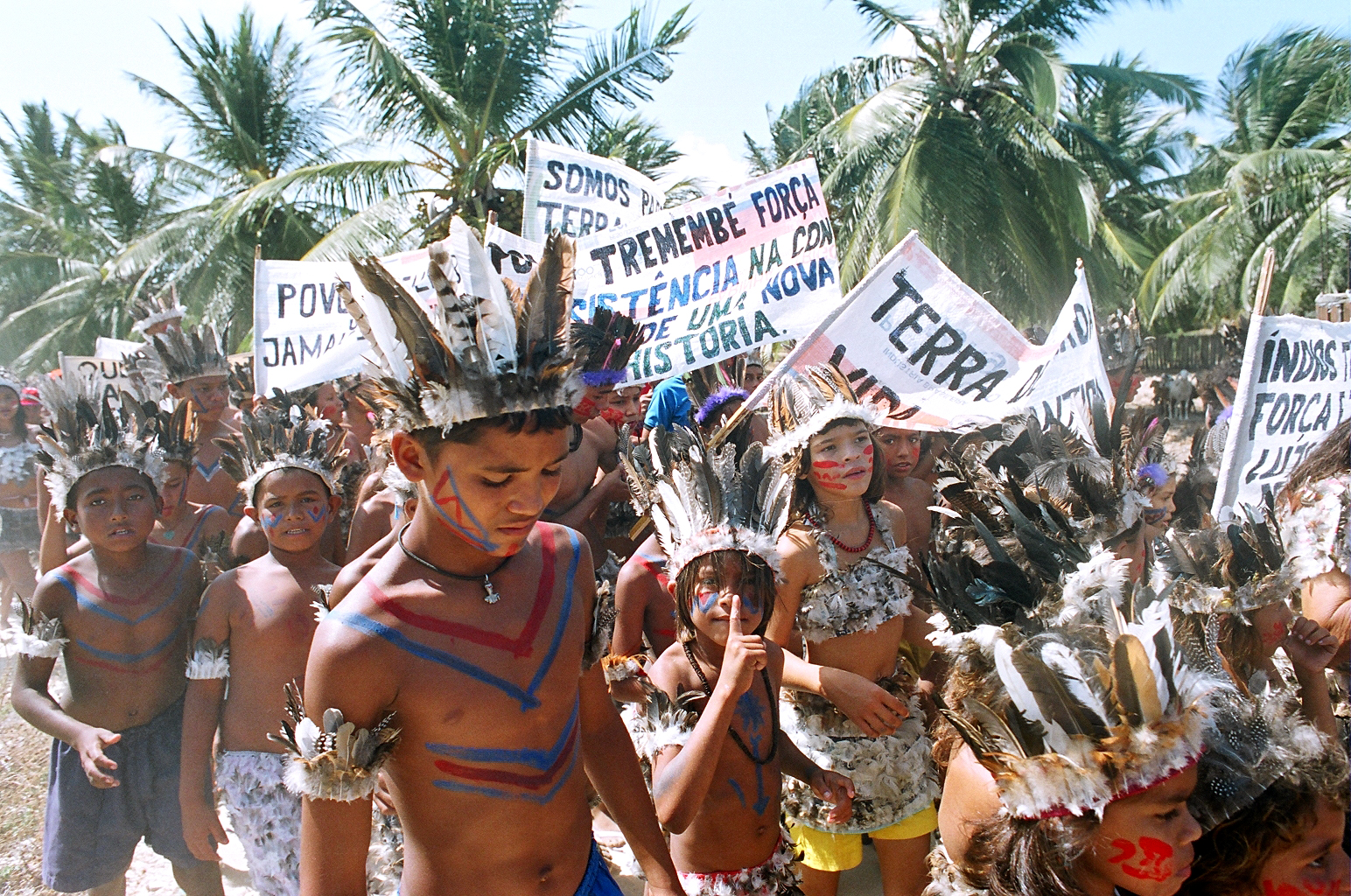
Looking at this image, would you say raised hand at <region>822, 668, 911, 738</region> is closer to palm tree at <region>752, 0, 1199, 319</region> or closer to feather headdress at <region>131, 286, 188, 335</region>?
feather headdress at <region>131, 286, 188, 335</region>

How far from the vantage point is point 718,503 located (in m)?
2.93

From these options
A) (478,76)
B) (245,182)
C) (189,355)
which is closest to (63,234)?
(245,182)

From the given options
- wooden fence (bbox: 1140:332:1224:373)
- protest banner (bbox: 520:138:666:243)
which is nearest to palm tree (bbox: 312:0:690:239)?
protest banner (bbox: 520:138:666:243)

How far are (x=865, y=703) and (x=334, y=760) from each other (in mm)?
1861

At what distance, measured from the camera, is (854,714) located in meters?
3.21

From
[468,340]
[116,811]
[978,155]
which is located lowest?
[116,811]

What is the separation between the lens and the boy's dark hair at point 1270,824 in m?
1.99

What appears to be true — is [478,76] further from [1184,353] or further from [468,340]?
[1184,353]

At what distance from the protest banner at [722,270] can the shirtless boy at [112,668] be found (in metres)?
2.60

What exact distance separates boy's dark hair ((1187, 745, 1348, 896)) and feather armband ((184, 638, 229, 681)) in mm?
3244

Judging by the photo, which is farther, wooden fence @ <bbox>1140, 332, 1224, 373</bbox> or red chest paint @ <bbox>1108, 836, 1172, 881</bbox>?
wooden fence @ <bbox>1140, 332, 1224, 373</bbox>

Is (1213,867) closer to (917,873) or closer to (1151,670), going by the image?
(1151,670)

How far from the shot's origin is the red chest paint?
189cm

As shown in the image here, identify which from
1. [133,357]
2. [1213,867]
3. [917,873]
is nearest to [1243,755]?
[1213,867]
